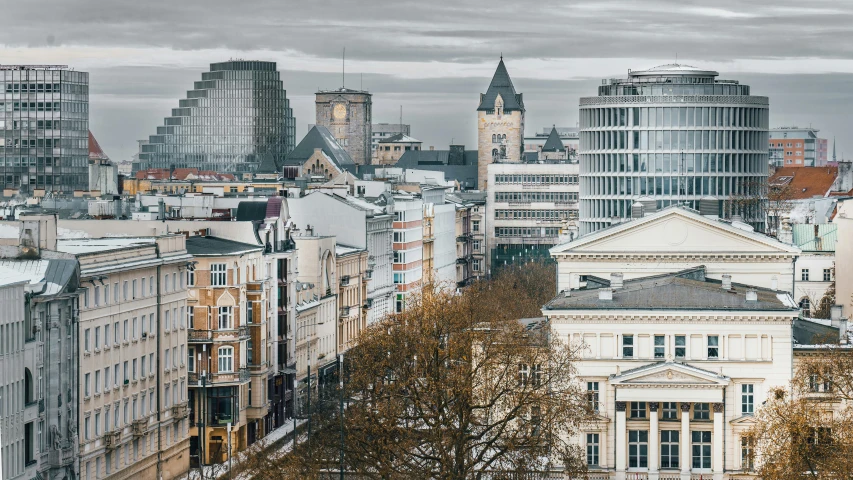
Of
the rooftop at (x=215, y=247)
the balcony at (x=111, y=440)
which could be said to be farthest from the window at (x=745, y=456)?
the rooftop at (x=215, y=247)

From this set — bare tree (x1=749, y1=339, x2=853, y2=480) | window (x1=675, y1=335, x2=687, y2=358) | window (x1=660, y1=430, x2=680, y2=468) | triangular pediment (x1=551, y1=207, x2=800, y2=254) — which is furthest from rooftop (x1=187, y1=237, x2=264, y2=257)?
bare tree (x1=749, y1=339, x2=853, y2=480)

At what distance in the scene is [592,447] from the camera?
344 feet

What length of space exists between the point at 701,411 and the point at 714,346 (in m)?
3.48

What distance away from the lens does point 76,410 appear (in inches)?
3632

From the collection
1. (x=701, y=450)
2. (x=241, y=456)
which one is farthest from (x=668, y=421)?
(x=241, y=456)

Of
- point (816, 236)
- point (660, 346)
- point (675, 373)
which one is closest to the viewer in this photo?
point (675, 373)

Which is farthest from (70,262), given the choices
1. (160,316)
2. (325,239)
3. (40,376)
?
(325,239)

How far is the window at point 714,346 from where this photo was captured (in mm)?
104125

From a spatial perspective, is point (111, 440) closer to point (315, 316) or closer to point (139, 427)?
point (139, 427)

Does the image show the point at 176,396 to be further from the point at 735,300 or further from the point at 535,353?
the point at 735,300

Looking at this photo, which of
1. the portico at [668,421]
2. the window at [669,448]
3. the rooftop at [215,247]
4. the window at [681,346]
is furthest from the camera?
the rooftop at [215,247]

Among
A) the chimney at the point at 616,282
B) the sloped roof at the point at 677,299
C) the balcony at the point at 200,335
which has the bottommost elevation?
the balcony at the point at 200,335

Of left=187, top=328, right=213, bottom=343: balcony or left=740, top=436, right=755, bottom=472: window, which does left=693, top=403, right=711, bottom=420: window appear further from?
left=187, top=328, right=213, bottom=343: balcony

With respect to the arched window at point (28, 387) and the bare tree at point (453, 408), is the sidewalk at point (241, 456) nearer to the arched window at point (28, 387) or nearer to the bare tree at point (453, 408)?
the bare tree at point (453, 408)
